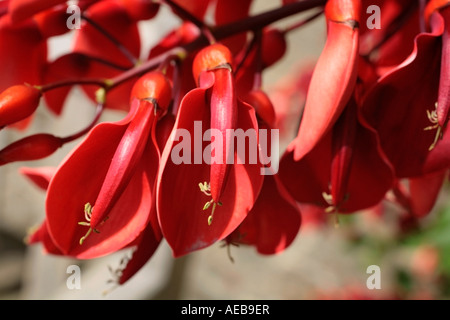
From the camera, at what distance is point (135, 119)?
1.29 ft

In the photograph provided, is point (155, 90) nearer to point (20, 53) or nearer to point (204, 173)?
point (204, 173)

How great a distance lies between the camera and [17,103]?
1.32 feet

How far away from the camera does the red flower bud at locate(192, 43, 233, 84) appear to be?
1.28 ft

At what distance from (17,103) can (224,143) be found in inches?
6.3

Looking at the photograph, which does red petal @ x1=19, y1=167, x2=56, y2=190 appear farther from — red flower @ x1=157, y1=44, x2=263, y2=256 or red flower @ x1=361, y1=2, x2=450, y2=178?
red flower @ x1=361, y1=2, x2=450, y2=178

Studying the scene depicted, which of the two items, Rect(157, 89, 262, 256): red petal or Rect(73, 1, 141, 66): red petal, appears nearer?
Rect(157, 89, 262, 256): red petal

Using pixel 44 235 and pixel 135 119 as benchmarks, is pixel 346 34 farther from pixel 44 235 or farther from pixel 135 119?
pixel 44 235

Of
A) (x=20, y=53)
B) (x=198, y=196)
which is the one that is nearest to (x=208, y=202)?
(x=198, y=196)

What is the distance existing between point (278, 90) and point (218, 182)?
3.53 feet

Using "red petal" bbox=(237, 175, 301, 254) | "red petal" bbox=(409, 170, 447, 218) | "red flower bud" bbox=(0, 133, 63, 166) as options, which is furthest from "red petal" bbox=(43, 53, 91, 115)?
"red petal" bbox=(409, 170, 447, 218)

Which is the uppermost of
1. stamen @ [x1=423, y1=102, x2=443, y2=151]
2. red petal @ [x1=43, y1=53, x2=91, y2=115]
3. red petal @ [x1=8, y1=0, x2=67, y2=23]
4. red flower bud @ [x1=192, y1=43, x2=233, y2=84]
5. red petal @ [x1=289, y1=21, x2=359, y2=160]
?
red petal @ [x1=8, y1=0, x2=67, y2=23]

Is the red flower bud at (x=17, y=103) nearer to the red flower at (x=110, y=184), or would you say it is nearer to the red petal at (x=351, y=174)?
the red flower at (x=110, y=184)

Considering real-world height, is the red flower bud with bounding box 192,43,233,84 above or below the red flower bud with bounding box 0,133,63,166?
above

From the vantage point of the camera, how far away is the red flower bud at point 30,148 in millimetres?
403
